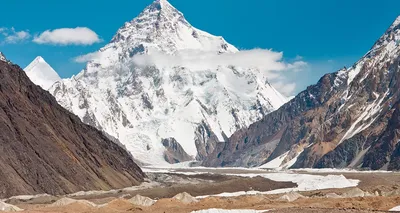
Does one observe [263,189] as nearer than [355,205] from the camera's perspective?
No

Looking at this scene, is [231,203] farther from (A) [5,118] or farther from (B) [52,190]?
(A) [5,118]

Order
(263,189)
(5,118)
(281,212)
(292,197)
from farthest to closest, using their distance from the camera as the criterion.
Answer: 1. (263,189)
2. (5,118)
3. (292,197)
4. (281,212)

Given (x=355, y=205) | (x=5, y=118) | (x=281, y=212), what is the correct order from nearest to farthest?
(x=281, y=212) → (x=355, y=205) → (x=5, y=118)

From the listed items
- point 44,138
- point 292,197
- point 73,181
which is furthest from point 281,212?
point 44,138

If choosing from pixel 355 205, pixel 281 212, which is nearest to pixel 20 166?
pixel 355 205

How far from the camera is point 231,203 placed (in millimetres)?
93062

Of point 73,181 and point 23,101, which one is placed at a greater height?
point 23,101

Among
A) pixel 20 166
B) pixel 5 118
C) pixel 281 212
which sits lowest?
pixel 281 212

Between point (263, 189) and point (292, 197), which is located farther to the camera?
point (263, 189)

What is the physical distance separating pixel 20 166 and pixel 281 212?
4160 inches

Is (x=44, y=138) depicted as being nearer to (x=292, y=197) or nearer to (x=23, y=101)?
(x=23, y=101)

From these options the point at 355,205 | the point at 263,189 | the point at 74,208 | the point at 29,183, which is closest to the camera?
the point at 355,205

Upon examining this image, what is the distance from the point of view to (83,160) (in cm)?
18925

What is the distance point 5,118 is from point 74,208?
85.2 m
